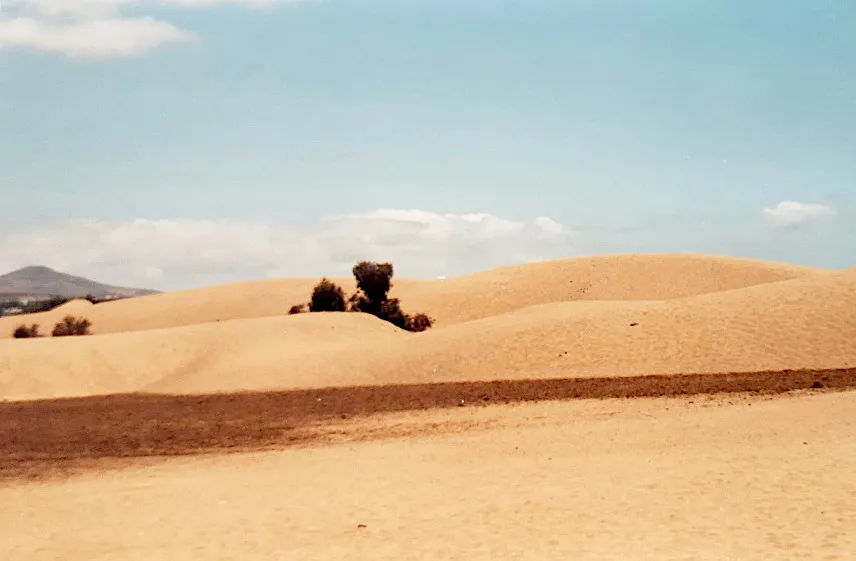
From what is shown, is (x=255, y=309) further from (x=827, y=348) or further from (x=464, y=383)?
(x=827, y=348)

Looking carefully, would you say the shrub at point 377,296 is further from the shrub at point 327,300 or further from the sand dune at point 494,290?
the sand dune at point 494,290

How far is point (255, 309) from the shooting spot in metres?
75.0

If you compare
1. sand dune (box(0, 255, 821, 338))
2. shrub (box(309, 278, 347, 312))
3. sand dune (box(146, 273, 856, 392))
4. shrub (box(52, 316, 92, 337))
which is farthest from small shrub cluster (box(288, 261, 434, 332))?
sand dune (box(146, 273, 856, 392))

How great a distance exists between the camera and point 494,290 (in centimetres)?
7075

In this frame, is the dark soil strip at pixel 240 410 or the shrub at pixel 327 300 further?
the shrub at pixel 327 300

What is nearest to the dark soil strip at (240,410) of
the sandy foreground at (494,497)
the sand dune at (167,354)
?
the sandy foreground at (494,497)

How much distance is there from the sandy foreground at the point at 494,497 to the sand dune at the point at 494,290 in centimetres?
4545

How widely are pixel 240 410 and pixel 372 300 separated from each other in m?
34.7

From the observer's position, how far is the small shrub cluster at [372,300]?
6031 centimetres

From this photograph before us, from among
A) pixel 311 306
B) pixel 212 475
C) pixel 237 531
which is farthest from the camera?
pixel 311 306

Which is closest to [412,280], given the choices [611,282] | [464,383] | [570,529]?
[611,282]

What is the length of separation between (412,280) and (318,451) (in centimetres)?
6558

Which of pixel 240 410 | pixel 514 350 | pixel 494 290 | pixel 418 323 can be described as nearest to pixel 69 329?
pixel 418 323

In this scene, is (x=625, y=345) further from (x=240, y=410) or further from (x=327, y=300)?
(x=327, y=300)
